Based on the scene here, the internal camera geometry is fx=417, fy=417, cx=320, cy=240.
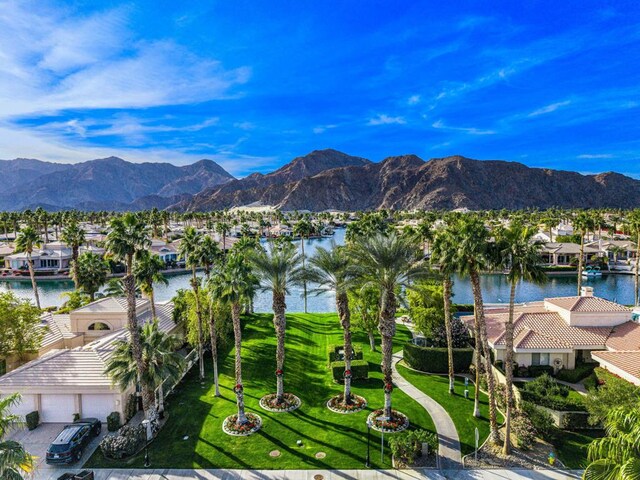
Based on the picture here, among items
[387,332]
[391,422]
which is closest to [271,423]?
[391,422]

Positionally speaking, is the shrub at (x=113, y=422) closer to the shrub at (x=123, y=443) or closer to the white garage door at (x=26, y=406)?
the shrub at (x=123, y=443)

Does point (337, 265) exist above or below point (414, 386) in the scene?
above

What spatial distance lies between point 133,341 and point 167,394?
8.03 metres

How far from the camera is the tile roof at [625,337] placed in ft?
95.9

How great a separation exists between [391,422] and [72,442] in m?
17.2

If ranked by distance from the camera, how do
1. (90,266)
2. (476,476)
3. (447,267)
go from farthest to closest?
(90,266) < (447,267) < (476,476)

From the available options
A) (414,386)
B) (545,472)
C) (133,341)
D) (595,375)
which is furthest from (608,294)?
(133,341)

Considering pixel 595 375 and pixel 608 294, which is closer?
pixel 595 375

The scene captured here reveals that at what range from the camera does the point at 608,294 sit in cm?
6669

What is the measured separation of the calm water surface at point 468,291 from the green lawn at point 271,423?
82.1 ft

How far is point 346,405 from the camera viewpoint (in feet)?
87.5

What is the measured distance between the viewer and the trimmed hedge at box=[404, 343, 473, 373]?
3238cm

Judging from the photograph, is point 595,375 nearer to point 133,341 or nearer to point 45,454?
point 133,341

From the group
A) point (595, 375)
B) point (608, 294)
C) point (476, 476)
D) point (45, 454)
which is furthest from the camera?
point (608, 294)
